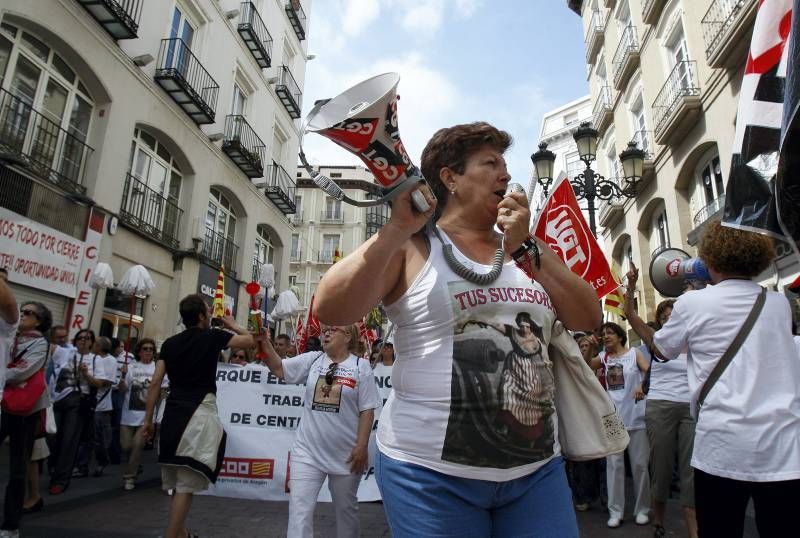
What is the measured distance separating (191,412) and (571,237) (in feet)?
12.6

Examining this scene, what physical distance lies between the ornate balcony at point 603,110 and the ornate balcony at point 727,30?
7318 mm

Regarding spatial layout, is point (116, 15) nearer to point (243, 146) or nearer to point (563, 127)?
point (243, 146)

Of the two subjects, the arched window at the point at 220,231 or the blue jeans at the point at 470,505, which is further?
the arched window at the point at 220,231

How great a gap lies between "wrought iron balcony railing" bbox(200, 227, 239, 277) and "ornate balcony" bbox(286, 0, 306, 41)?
1110 cm

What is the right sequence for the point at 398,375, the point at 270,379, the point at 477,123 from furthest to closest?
the point at 270,379
the point at 477,123
the point at 398,375

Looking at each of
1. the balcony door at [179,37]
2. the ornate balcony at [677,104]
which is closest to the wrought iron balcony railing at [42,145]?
the balcony door at [179,37]

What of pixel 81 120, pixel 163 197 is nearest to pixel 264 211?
pixel 163 197

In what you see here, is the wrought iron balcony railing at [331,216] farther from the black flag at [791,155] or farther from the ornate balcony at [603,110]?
the black flag at [791,155]

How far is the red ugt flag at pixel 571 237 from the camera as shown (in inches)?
206

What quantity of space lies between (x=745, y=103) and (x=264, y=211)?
19768 mm

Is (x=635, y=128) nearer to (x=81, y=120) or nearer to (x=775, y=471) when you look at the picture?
(x=81, y=120)

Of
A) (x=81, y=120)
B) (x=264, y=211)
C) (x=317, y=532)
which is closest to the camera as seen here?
(x=317, y=532)

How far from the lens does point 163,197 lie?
1446 cm

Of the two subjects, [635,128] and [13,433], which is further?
[635,128]
